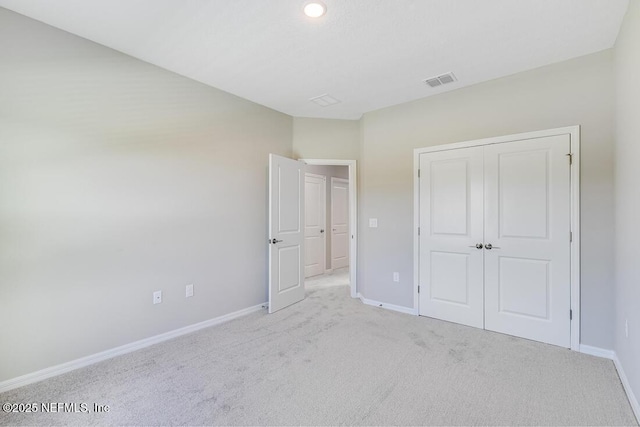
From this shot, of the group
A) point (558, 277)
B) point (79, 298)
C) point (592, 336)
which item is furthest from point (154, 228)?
point (592, 336)

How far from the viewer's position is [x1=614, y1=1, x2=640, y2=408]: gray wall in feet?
5.95

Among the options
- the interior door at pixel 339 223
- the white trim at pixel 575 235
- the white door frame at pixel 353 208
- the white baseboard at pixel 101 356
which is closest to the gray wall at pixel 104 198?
the white baseboard at pixel 101 356

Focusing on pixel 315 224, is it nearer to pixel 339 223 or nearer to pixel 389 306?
pixel 339 223

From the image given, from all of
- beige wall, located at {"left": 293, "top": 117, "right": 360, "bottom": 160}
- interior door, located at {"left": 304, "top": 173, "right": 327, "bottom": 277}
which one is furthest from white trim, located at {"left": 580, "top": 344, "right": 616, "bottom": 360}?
interior door, located at {"left": 304, "top": 173, "right": 327, "bottom": 277}

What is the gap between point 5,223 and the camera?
6.68 ft

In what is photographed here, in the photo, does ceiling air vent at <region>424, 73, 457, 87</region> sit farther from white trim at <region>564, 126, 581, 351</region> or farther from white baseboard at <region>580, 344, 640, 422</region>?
white baseboard at <region>580, 344, 640, 422</region>

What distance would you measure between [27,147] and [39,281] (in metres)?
0.98

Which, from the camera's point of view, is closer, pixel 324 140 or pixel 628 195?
pixel 628 195

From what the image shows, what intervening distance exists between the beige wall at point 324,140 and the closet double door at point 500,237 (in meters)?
1.18

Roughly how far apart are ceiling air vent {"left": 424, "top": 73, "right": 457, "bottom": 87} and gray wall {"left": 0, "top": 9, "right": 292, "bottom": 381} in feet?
7.05

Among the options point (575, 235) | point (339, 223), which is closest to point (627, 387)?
point (575, 235)

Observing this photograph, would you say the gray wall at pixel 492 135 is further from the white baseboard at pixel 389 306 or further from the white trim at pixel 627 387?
the white trim at pixel 627 387

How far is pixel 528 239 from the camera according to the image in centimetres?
284

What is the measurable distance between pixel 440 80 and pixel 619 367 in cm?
285
